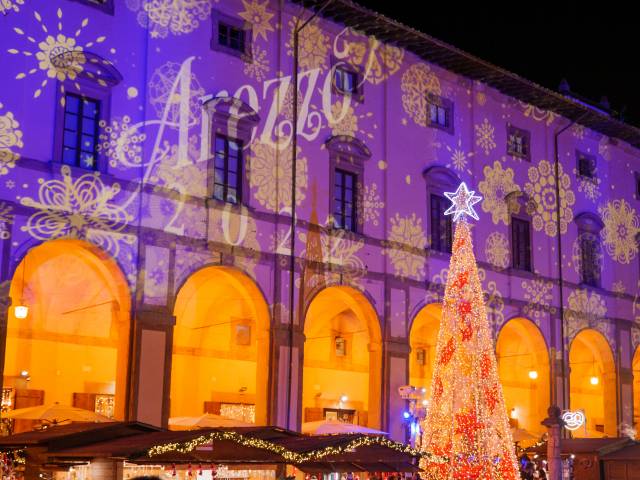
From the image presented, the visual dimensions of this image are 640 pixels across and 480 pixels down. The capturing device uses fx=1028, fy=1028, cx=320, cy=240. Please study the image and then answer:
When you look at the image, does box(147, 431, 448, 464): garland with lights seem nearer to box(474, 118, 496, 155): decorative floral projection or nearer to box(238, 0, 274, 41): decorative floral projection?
box(238, 0, 274, 41): decorative floral projection

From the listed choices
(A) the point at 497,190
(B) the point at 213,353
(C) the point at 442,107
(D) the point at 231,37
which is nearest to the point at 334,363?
→ (B) the point at 213,353

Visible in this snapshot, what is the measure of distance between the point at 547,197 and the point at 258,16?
1128 cm

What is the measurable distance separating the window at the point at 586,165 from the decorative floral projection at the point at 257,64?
12.7m

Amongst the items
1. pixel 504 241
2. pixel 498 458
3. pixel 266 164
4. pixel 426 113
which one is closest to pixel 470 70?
pixel 426 113

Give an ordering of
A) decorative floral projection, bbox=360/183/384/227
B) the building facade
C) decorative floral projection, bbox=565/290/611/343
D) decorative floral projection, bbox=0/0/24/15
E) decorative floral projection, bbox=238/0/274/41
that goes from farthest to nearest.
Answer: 1. decorative floral projection, bbox=565/290/611/343
2. decorative floral projection, bbox=360/183/384/227
3. decorative floral projection, bbox=238/0/274/41
4. the building facade
5. decorative floral projection, bbox=0/0/24/15

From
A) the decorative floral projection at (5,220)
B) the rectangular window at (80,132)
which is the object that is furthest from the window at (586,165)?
the decorative floral projection at (5,220)

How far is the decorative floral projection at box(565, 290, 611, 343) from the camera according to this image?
29.9m

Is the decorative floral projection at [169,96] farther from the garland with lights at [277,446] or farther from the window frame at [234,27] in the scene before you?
the garland with lights at [277,446]

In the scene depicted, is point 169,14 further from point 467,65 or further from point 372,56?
point 467,65

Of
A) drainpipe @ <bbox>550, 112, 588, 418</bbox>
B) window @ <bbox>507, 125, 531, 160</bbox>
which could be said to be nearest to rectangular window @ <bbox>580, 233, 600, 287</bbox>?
drainpipe @ <bbox>550, 112, 588, 418</bbox>

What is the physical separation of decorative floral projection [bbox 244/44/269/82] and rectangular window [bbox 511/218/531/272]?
370 inches

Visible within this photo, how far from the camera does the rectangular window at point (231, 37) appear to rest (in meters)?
22.4

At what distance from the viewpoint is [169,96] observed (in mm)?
21188

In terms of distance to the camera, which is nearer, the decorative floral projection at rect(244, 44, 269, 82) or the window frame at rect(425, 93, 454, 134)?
the decorative floral projection at rect(244, 44, 269, 82)
